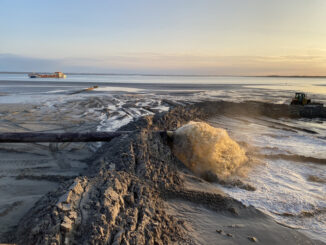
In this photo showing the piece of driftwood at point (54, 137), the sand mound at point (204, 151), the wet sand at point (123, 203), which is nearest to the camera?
the wet sand at point (123, 203)

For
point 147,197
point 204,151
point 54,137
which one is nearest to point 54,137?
point 54,137

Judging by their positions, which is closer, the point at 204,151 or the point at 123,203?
the point at 123,203

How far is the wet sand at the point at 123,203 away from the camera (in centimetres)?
235

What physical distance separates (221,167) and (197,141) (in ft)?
2.41

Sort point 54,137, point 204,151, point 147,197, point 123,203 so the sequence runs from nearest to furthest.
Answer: point 123,203, point 147,197, point 204,151, point 54,137

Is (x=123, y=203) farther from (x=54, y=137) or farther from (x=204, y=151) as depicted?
(x=54, y=137)

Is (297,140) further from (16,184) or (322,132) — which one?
(16,184)

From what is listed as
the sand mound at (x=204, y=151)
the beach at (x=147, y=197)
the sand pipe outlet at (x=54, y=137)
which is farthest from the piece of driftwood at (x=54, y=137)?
the sand mound at (x=204, y=151)

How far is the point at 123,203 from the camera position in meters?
2.80

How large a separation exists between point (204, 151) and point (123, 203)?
2443 millimetres

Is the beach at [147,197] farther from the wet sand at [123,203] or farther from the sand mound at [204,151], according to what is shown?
the sand mound at [204,151]

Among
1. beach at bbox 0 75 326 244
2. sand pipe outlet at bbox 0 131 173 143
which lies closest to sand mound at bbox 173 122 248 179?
beach at bbox 0 75 326 244

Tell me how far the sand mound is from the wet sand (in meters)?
0.23

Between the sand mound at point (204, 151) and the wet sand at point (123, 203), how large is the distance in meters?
0.23
